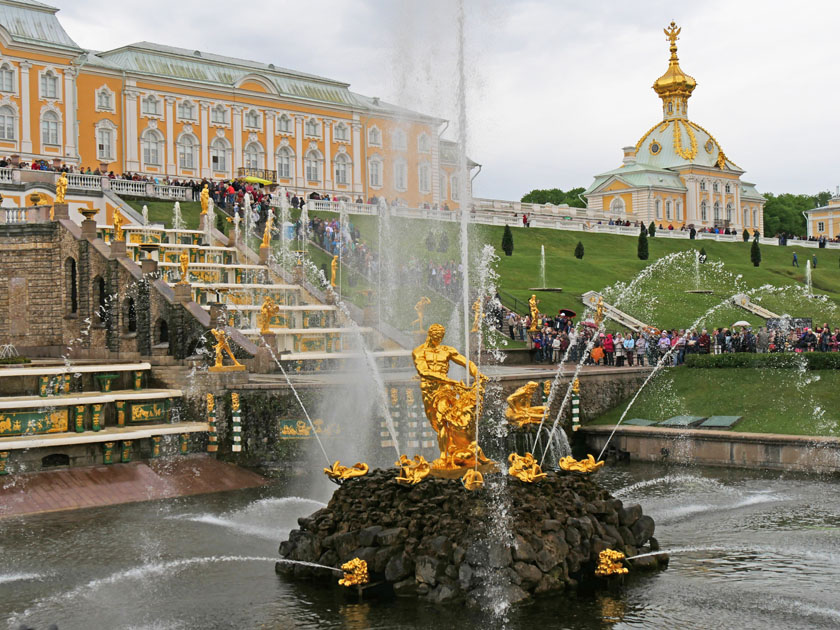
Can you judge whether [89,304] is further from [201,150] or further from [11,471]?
[201,150]

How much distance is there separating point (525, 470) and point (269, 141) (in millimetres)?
55814

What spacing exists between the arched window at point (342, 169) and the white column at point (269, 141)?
467 cm

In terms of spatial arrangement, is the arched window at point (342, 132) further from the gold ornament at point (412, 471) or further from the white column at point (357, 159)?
the gold ornament at point (412, 471)

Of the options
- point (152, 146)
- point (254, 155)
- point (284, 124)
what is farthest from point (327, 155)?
point (152, 146)

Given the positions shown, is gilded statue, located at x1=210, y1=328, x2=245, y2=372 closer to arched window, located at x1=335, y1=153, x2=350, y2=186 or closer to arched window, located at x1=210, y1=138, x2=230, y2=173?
arched window, located at x1=210, y1=138, x2=230, y2=173

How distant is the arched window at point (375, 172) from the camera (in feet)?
239

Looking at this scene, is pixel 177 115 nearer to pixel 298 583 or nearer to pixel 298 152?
pixel 298 152

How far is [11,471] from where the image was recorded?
70.4 ft

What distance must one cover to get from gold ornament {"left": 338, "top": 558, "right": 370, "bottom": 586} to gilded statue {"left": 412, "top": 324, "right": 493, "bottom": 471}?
1.87 m

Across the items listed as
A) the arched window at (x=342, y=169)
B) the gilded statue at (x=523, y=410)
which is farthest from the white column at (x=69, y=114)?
the gilded statue at (x=523, y=410)

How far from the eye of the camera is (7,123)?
57094mm

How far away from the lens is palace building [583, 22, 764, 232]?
89312 millimetres

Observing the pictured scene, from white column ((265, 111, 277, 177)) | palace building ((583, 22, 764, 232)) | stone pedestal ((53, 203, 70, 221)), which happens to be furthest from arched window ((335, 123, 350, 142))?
stone pedestal ((53, 203, 70, 221))

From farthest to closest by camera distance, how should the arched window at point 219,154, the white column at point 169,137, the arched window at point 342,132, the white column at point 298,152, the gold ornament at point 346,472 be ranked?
the arched window at point 342,132
the white column at point 298,152
the arched window at point 219,154
the white column at point 169,137
the gold ornament at point 346,472
